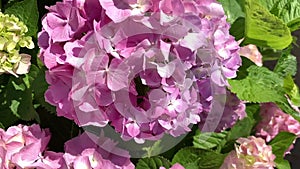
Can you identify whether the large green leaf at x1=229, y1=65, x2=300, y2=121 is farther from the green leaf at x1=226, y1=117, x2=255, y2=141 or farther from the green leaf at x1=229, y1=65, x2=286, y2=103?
the green leaf at x1=226, y1=117, x2=255, y2=141

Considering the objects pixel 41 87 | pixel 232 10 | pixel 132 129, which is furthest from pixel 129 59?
pixel 232 10

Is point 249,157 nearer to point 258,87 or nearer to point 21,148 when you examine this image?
point 258,87

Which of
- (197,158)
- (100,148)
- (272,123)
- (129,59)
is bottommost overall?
(272,123)

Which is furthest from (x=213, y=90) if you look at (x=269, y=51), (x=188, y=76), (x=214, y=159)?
(x=269, y=51)

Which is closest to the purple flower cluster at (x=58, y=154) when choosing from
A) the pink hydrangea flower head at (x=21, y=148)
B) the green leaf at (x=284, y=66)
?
the pink hydrangea flower head at (x=21, y=148)

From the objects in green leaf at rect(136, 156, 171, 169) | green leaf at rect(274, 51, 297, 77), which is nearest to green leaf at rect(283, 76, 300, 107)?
green leaf at rect(274, 51, 297, 77)

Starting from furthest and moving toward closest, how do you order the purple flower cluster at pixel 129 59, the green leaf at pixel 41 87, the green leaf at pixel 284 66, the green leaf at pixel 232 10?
1. the green leaf at pixel 284 66
2. the green leaf at pixel 232 10
3. the green leaf at pixel 41 87
4. the purple flower cluster at pixel 129 59

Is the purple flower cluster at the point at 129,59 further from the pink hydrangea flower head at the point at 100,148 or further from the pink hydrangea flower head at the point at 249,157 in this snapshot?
the pink hydrangea flower head at the point at 249,157
